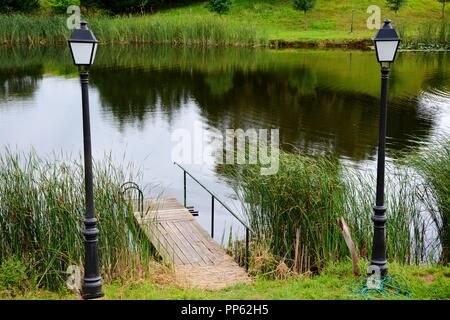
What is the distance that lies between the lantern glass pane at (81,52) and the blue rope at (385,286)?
3.57 metres

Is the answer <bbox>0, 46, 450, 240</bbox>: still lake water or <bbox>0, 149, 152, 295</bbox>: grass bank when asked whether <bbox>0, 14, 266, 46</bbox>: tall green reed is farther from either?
<bbox>0, 149, 152, 295</bbox>: grass bank

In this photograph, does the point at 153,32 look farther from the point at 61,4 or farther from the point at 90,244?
the point at 90,244

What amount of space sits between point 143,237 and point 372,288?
121 inches

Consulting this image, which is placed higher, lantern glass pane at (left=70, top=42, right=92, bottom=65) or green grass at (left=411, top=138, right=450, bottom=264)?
lantern glass pane at (left=70, top=42, right=92, bottom=65)

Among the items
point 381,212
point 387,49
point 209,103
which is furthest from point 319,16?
point 381,212

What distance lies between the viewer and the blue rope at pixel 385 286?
6277 mm

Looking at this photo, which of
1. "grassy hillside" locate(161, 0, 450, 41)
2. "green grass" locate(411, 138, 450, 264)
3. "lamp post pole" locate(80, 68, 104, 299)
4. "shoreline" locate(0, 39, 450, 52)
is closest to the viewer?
"lamp post pole" locate(80, 68, 104, 299)

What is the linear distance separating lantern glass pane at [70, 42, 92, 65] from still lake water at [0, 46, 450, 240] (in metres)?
4.78

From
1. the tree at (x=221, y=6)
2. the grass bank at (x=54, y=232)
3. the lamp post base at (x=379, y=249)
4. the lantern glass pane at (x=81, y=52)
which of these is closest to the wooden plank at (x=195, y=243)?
the grass bank at (x=54, y=232)

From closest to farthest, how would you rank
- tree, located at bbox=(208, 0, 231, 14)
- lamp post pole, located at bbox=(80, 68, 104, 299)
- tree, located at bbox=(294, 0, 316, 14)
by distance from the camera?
lamp post pole, located at bbox=(80, 68, 104, 299)
tree, located at bbox=(294, 0, 316, 14)
tree, located at bbox=(208, 0, 231, 14)

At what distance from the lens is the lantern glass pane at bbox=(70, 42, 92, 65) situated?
6.01 metres

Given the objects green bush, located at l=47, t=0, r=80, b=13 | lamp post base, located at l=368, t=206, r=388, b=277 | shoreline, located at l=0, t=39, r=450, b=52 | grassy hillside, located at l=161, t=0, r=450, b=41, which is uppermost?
green bush, located at l=47, t=0, r=80, b=13

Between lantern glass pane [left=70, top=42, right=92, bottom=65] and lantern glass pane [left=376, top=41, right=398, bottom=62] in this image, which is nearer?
lantern glass pane [left=70, top=42, right=92, bottom=65]

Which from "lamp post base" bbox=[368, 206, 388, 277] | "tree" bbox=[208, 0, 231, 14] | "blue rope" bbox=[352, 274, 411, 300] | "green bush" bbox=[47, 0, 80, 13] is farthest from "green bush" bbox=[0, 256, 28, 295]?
"green bush" bbox=[47, 0, 80, 13]
